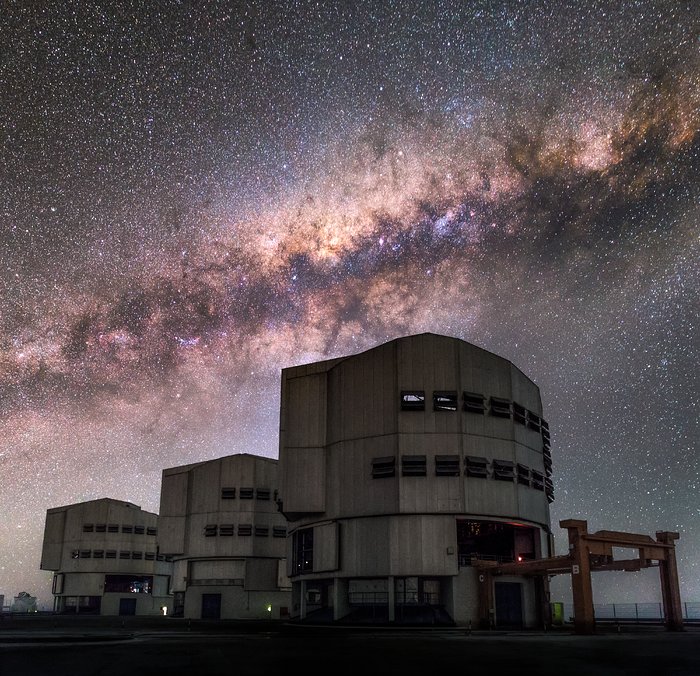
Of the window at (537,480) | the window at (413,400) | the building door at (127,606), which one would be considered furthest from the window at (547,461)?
the building door at (127,606)

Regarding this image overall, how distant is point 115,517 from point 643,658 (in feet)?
346

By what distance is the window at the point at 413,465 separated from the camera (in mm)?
52781

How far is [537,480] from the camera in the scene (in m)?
59.0

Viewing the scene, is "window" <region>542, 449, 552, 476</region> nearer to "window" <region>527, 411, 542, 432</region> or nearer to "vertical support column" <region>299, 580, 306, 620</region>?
"window" <region>527, 411, 542, 432</region>

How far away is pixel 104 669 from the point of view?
2230 centimetres

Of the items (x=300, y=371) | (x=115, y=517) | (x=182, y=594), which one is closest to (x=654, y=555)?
(x=300, y=371)

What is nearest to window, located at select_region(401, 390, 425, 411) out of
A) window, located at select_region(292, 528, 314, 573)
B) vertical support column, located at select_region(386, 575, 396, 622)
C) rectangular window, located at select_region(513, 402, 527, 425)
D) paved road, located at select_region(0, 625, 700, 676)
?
rectangular window, located at select_region(513, 402, 527, 425)

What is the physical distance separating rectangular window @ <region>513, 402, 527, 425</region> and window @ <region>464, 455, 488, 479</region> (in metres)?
5.48

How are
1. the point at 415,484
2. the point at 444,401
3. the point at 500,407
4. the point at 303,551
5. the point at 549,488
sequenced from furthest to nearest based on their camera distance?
1. the point at 549,488
2. the point at 303,551
3. the point at 500,407
4. the point at 444,401
5. the point at 415,484

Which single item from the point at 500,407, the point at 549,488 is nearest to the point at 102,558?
the point at 549,488

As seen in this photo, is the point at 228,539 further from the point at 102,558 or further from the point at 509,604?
the point at 509,604

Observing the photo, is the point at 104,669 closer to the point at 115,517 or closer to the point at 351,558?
the point at 351,558

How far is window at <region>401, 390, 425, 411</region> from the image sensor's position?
54.6 meters

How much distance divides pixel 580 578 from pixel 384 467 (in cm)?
1724
